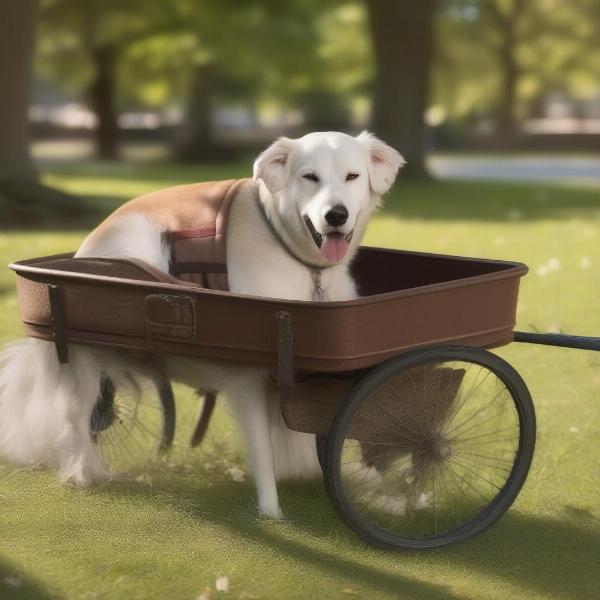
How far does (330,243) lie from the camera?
12.1 ft

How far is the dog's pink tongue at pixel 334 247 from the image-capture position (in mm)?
3688

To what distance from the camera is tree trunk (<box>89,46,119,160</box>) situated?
3222 centimetres

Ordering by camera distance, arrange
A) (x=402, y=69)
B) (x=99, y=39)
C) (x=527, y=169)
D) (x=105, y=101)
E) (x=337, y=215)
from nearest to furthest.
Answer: (x=337, y=215)
(x=402, y=69)
(x=527, y=169)
(x=99, y=39)
(x=105, y=101)

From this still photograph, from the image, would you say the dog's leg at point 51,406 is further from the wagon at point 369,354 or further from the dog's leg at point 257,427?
the dog's leg at point 257,427

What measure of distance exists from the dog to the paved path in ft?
62.9

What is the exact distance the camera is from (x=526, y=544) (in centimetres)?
371

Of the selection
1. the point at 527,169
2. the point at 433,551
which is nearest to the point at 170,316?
the point at 433,551

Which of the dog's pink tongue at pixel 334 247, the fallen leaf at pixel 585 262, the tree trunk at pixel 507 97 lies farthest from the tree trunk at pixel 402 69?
the tree trunk at pixel 507 97

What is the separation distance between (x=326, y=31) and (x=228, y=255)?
34743 millimetres

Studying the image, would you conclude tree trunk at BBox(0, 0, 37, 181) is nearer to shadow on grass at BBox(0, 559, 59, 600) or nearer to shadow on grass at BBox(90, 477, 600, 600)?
shadow on grass at BBox(90, 477, 600, 600)

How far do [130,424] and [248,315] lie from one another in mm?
1248

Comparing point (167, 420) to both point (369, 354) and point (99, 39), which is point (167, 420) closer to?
point (369, 354)

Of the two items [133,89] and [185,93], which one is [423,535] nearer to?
[185,93]

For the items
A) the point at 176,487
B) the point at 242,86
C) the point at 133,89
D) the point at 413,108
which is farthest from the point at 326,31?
the point at 176,487
